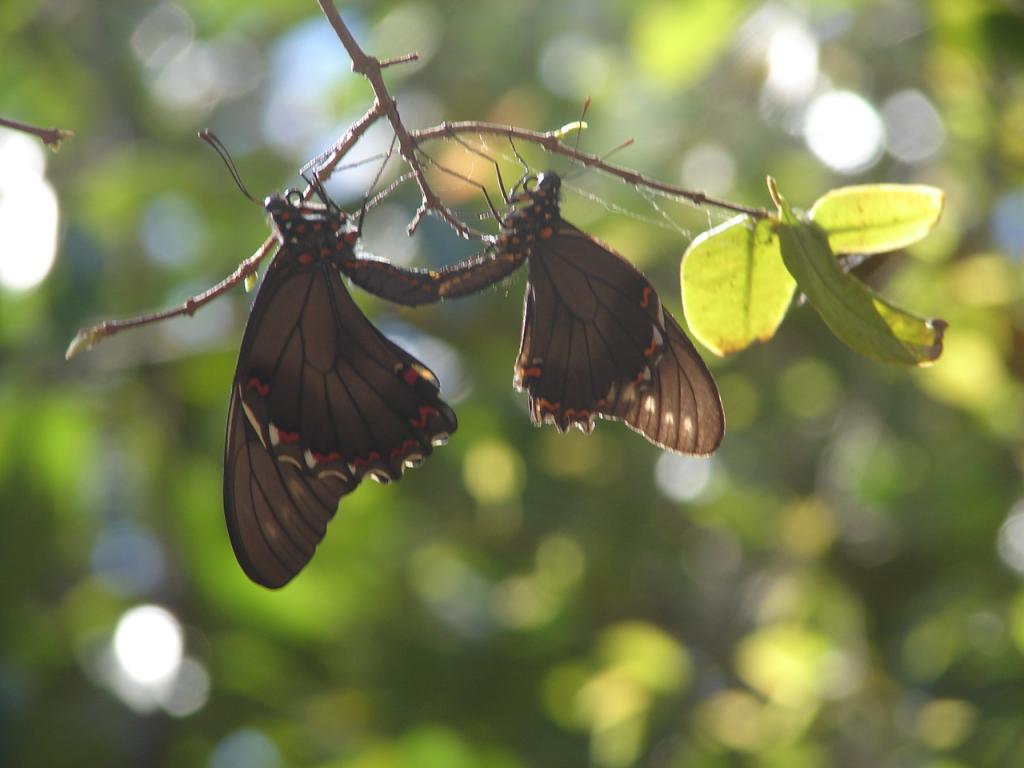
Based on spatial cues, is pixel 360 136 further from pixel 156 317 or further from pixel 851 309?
pixel 851 309

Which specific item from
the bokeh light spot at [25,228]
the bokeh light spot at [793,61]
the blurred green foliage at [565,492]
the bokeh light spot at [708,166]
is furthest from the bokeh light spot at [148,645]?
the bokeh light spot at [793,61]

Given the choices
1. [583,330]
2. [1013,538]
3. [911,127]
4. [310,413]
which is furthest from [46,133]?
[1013,538]

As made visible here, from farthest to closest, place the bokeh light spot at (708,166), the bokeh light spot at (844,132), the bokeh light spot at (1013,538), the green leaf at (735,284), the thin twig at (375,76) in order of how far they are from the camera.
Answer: the bokeh light spot at (708,166) → the bokeh light spot at (1013,538) → the bokeh light spot at (844,132) → the green leaf at (735,284) → the thin twig at (375,76)

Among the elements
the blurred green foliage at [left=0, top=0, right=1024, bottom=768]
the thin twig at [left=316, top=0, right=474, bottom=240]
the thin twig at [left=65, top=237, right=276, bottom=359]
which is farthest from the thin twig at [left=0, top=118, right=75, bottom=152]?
the blurred green foliage at [left=0, top=0, right=1024, bottom=768]

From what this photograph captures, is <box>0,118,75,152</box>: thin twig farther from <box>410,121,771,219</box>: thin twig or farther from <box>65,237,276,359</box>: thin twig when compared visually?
<box>410,121,771,219</box>: thin twig

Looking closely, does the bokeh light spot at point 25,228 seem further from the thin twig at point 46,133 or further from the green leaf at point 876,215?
the green leaf at point 876,215

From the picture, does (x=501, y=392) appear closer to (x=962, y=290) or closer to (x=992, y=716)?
(x=962, y=290)

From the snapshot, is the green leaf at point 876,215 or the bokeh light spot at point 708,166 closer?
the green leaf at point 876,215
